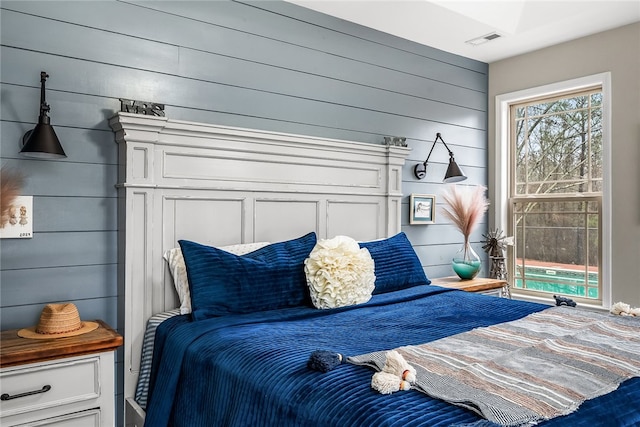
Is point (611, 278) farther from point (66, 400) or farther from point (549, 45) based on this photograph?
point (66, 400)

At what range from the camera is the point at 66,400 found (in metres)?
1.84

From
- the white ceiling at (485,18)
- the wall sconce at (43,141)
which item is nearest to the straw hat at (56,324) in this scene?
the wall sconce at (43,141)

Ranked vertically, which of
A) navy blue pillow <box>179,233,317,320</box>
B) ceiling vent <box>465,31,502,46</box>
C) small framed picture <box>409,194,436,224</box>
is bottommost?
navy blue pillow <box>179,233,317,320</box>

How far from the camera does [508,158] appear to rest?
4.10 meters

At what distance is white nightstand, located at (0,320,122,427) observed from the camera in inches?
67.6

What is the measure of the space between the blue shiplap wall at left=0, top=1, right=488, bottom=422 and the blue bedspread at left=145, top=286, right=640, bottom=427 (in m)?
0.59

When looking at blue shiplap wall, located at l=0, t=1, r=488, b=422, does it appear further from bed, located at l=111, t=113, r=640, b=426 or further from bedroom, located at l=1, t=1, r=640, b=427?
bed, located at l=111, t=113, r=640, b=426

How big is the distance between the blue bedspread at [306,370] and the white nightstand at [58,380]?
0.67 ft

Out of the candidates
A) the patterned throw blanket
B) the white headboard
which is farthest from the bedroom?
the patterned throw blanket

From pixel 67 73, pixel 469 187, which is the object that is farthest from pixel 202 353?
pixel 469 187

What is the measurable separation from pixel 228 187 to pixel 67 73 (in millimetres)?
909

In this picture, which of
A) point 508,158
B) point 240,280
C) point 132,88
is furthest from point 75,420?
point 508,158

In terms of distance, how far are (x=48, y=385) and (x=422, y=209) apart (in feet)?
8.68

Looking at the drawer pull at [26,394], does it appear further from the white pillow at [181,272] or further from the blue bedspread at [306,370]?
the white pillow at [181,272]
